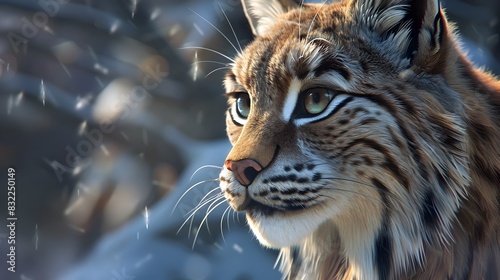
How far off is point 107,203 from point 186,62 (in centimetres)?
65

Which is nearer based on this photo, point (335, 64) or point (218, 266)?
point (335, 64)

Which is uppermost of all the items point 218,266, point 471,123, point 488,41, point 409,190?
point 488,41

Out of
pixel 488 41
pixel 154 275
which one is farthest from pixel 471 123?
pixel 154 275

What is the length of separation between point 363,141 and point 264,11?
676 mm

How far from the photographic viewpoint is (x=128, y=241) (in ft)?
Result: 8.21

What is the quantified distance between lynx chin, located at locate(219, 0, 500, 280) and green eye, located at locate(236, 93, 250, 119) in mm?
149

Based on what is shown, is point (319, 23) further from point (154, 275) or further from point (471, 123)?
point (154, 275)

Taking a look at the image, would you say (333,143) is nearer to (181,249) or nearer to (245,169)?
(245,169)

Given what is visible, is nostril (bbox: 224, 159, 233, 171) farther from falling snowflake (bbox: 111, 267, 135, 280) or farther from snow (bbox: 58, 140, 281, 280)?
falling snowflake (bbox: 111, 267, 135, 280)

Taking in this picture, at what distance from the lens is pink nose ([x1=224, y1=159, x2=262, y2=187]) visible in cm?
156

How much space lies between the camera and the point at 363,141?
1.55m

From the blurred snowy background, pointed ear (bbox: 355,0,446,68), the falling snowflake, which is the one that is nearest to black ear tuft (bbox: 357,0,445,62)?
pointed ear (bbox: 355,0,446,68)

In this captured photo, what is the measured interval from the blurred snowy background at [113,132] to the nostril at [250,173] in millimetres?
819

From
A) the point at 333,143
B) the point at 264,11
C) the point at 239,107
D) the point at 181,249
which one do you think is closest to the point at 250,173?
the point at 333,143
